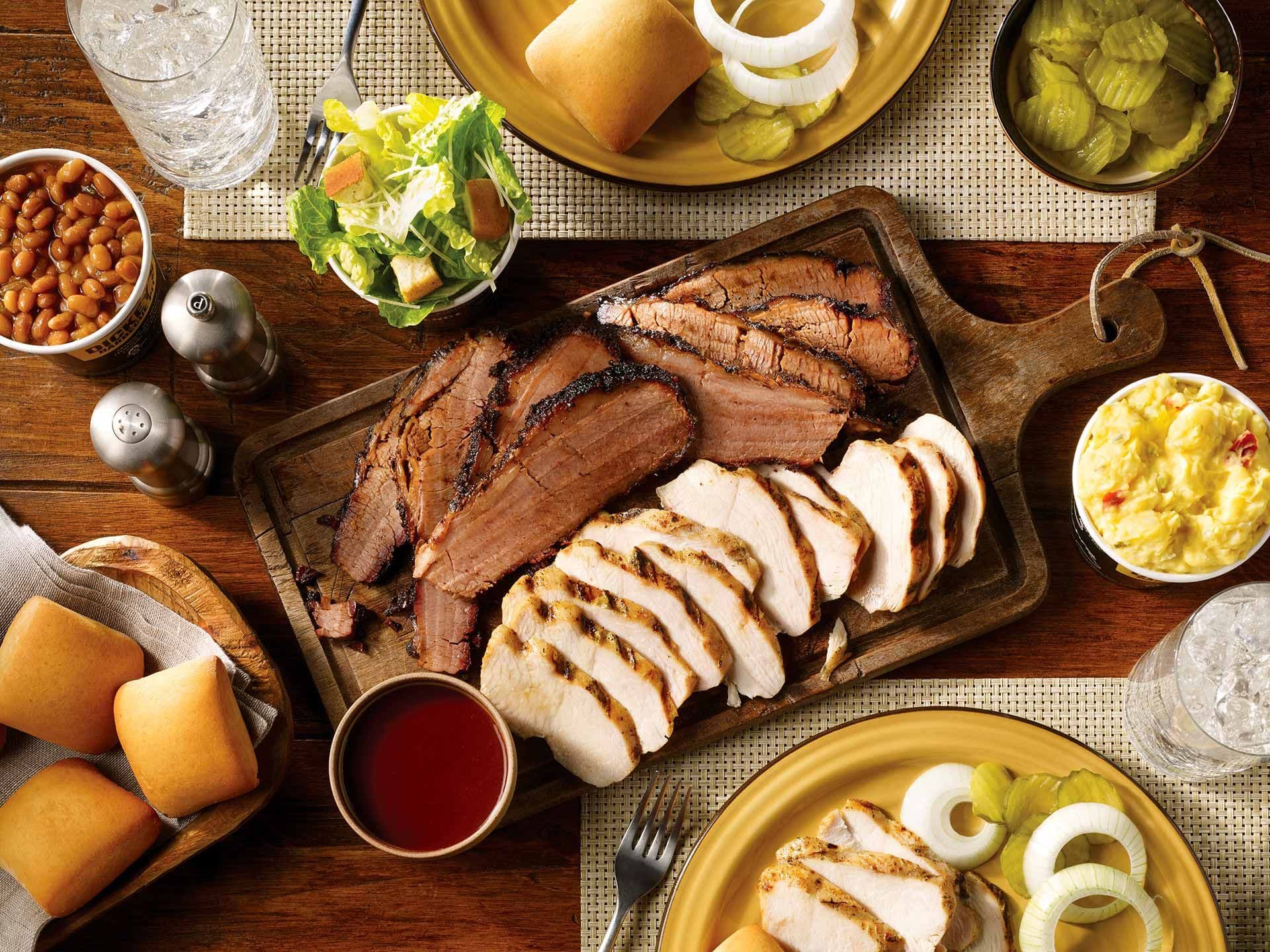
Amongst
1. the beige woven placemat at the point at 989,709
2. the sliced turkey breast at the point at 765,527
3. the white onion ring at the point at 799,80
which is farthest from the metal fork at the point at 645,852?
the white onion ring at the point at 799,80

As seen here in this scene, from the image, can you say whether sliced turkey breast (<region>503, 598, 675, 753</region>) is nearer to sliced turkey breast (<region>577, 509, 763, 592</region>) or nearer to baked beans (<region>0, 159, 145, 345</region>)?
sliced turkey breast (<region>577, 509, 763, 592</region>)

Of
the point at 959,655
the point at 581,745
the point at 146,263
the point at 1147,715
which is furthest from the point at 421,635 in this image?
the point at 1147,715

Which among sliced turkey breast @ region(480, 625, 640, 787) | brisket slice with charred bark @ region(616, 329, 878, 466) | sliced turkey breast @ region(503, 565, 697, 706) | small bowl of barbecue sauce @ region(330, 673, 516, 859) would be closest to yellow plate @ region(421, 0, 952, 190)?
brisket slice with charred bark @ region(616, 329, 878, 466)

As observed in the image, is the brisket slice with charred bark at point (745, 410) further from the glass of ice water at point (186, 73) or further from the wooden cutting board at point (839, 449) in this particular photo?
the glass of ice water at point (186, 73)

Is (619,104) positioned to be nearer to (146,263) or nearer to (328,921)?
(146,263)

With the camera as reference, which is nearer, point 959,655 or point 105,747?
point 105,747
